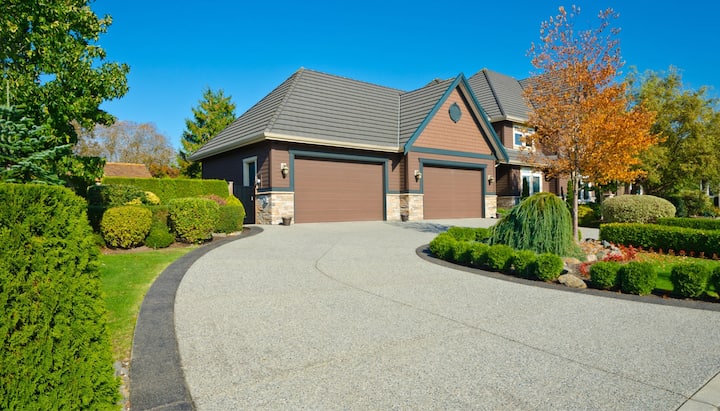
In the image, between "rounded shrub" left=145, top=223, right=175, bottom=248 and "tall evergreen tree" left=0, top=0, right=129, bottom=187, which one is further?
"rounded shrub" left=145, top=223, right=175, bottom=248

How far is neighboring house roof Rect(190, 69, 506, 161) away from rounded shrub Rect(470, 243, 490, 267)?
10.0 m

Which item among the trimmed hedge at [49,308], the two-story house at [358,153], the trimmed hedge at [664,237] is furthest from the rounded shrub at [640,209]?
the trimmed hedge at [49,308]

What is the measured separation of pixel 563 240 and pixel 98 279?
866cm

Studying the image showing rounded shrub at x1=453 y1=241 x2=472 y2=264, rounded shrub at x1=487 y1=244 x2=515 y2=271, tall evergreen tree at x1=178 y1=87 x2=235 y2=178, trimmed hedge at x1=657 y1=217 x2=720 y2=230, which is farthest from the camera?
tall evergreen tree at x1=178 y1=87 x2=235 y2=178

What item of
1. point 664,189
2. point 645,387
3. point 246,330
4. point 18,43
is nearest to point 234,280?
point 246,330

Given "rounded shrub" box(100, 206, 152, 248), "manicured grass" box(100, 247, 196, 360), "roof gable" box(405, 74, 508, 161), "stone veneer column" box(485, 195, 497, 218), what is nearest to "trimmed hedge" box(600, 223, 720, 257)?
"roof gable" box(405, 74, 508, 161)

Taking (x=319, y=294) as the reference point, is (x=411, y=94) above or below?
above

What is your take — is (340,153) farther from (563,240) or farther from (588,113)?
(563,240)

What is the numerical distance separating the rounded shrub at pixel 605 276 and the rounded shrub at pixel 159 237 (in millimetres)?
9119

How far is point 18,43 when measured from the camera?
7773mm

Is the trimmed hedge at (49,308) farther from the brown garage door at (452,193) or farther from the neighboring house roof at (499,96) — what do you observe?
the neighboring house roof at (499,96)

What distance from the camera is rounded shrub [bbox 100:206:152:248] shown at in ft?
30.5

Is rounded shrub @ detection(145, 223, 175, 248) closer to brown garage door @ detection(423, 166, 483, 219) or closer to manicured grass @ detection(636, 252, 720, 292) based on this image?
manicured grass @ detection(636, 252, 720, 292)

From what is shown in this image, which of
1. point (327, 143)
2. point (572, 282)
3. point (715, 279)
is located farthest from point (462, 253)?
point (327, 143)
